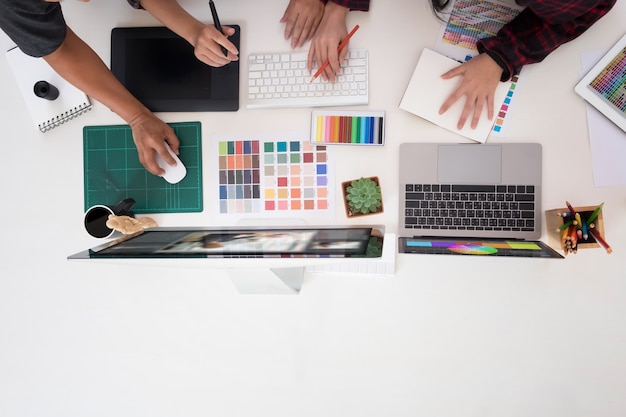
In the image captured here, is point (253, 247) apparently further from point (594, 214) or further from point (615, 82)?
point (615, 82)

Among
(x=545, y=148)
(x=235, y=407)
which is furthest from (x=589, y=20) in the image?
(x=235, y=407)

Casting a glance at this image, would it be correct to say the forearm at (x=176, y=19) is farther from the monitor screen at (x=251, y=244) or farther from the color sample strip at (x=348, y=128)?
the monitor screen at (x=251, y=244)

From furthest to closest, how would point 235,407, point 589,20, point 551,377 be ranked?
point 235,407, point 551,377, point 589,20

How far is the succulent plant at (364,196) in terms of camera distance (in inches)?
45.8

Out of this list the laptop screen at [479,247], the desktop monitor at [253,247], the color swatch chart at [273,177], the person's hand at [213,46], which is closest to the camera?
the desktop monitor at [253,247]

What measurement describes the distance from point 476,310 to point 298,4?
0.85 meters

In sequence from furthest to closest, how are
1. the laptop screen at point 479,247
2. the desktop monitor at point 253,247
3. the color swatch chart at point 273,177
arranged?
the color swatch chart at point 273,177, the laptop screen at point 479,247, the desktop monitor at point 253,247

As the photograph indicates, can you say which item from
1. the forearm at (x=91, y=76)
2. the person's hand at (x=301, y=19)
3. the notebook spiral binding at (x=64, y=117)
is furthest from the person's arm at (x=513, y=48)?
the notebook spiral binding at (x=64, y=117)

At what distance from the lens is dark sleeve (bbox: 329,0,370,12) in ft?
3.76

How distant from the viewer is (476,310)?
1.17 metres

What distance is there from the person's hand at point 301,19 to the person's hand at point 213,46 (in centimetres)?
15

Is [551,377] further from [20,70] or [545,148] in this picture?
[20,70]

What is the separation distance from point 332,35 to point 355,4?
0.29 feet

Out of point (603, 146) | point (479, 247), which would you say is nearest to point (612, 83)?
point (603, 146)
